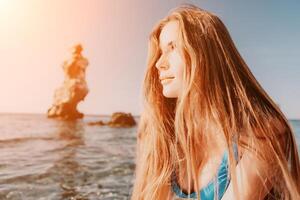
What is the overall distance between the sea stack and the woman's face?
13.6 ft

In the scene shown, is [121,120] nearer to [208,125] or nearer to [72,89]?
[72,89]

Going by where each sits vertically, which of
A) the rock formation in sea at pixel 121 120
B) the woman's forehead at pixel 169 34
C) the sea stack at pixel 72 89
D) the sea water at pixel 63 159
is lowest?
the sea water at pixel 63 159

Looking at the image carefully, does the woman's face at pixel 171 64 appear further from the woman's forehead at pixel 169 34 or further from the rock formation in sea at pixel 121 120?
the rock formation in sea at pixel 121 120

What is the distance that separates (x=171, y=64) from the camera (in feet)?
2.99

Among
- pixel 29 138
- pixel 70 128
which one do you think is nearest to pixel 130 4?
pixel 29 138

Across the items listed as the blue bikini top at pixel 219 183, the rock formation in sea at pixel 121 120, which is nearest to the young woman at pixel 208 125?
the blue bikini top at pixel 219 183

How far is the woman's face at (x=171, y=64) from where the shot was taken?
35.0 inches

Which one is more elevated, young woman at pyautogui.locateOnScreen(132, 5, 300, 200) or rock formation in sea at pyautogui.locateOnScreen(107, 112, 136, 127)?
young woman at pyautogui.locateOnScreen(132, 5, 300, 200)

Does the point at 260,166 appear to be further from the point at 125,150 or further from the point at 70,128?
the point at 70,128

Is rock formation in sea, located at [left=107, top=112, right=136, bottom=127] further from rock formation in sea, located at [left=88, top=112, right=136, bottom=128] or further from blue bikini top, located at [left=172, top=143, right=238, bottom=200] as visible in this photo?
blue bikini top, located at [left=172, top=143, right=238, bottom=200]

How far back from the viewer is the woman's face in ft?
2.92

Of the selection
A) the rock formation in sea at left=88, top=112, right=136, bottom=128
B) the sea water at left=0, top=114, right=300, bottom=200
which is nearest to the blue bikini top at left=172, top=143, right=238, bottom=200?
the sea water at left=0, top=114, right=300, bottom=200

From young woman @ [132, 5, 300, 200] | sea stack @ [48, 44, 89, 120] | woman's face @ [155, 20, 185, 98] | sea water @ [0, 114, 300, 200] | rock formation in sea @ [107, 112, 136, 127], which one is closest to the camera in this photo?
young woman @ [132, 5, 300, 200]

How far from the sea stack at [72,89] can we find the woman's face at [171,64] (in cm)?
415
